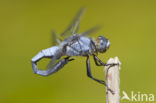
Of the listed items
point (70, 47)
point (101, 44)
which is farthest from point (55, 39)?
point (101, 44)

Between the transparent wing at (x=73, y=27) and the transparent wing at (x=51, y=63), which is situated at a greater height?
the transparent wing at (x=73, y=27)

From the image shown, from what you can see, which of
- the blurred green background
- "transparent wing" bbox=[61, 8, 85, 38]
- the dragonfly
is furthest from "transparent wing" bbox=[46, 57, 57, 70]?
the blurred green background

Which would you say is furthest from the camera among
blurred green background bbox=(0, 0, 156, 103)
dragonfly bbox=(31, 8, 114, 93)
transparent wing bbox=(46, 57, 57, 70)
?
blurred green background bbox=(0, 0, 156, 103)

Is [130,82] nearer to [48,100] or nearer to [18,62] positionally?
→ [48,100]

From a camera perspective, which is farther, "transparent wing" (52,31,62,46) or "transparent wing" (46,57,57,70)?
"transparent wing" (52,31,62,46)

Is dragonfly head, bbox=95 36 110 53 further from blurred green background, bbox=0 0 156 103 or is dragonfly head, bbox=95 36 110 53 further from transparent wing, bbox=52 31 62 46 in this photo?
blurred green background, bbox=0 0 156 103

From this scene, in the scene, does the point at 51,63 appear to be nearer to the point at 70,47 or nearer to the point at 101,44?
the point at 70,47

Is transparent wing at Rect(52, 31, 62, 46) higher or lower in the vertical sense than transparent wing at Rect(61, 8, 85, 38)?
lower

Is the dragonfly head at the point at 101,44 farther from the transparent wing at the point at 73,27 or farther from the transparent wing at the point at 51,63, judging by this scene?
the transparent wing at the point at 51,63

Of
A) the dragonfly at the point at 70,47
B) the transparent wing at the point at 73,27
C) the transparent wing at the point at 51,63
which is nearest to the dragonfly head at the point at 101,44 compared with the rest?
the dragonfly at the point at 70,47

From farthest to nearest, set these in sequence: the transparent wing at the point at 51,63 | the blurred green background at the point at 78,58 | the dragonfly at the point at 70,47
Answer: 1. the blurred green background at the point at 78,58
2. the dragonfly at the point at 70,47
3. the transparent wing at the point at 51,63
